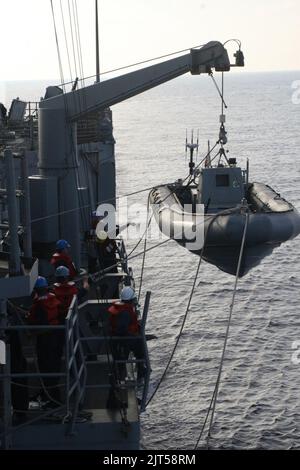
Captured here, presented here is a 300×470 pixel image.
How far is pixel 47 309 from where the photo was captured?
10344mm

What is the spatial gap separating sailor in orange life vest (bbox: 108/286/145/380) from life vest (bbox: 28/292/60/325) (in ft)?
2.83

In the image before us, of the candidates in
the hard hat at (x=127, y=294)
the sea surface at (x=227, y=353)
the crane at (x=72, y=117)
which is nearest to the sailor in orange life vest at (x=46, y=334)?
the hard hat at (x=127, y=294)

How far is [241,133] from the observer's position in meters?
101

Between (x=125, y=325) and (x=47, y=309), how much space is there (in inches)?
46.7

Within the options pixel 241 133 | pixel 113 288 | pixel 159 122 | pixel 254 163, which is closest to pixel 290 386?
pixel 113 288

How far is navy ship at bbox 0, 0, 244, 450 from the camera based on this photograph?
10.0 metres

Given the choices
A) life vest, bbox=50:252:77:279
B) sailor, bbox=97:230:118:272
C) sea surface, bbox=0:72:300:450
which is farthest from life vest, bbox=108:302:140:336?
sea surface, bbox=0:72:300:450

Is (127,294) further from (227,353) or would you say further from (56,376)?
(227,353)

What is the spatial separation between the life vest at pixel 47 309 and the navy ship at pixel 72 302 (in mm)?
134

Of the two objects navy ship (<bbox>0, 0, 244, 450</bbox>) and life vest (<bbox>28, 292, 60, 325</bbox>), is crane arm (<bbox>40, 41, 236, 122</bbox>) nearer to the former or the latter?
navy ship (<bbox>0, 0, 244, 450</bbox>)

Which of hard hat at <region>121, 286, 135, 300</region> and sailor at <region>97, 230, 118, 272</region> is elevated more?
hard hat at <region>121, 286, 135, 300</region>

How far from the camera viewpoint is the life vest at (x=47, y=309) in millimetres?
10258

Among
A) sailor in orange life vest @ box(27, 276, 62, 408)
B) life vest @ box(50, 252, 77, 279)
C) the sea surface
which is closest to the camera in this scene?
sailor in orange life vest @ box(27, 276, 62, 408)

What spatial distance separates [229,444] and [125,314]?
8.39 meters
